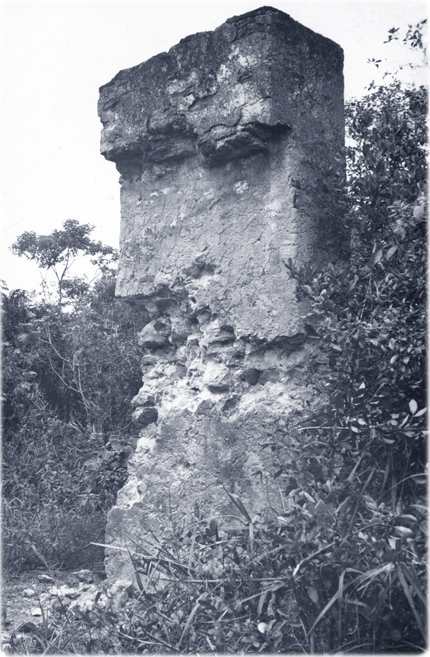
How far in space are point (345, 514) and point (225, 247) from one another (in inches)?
59.4

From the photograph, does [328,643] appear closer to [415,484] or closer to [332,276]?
[415,484]

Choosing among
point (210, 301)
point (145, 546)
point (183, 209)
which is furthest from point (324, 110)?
point (145, 546)

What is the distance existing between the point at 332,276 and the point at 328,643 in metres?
1.51

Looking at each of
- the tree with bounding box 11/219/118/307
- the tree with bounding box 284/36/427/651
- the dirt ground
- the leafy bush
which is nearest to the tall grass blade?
the tree with bounding box 284/36/427/651

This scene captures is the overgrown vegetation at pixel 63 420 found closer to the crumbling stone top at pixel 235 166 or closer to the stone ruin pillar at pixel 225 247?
the stone ruin pillar at pixel 225 247

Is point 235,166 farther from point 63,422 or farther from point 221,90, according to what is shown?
point 63,422

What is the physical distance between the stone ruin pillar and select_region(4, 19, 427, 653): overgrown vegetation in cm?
14

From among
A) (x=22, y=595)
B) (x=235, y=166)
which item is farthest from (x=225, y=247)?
(x=22, y=595)

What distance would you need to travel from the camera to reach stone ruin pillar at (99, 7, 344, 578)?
12.1 feet

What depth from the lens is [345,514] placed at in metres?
3.00

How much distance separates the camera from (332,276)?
3465 mm

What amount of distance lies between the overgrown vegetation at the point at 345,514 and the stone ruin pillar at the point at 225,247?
0.14 m

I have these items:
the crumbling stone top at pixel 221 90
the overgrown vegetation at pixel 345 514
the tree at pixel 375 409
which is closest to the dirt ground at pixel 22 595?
the overgrown vegetation at pixel 345 514

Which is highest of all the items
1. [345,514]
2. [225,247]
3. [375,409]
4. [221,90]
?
[221,90]
